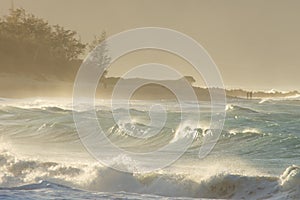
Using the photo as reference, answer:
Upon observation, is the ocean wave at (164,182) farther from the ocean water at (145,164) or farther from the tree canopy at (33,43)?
the tree canopy at (33,43)

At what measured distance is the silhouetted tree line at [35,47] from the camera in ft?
244

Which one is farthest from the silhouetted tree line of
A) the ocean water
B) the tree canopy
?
the ocean water

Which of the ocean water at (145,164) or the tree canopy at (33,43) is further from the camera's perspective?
the tree canopy at (33,43)

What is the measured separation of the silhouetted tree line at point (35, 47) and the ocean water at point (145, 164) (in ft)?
119

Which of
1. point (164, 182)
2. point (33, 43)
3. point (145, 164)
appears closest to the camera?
point (164, 182)

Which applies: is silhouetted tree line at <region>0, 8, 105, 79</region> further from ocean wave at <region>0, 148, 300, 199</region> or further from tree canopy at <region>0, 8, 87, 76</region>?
ocean wave at <region>0, 148, 300, 199</region>

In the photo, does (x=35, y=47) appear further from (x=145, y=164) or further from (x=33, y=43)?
(x=145, y=164)

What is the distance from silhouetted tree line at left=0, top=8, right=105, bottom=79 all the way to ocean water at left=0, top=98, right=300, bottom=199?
36.4 m

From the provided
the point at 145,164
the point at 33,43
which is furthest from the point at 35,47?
the point at 145,164

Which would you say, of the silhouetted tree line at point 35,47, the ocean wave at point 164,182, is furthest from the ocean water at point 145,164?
the silhouetted tree line at point 35,47

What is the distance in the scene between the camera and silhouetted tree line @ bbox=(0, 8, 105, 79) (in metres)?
74.2

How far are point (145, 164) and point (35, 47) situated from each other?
201 feet

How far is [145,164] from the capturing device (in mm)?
19766

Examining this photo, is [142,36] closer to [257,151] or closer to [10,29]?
[257,151]
